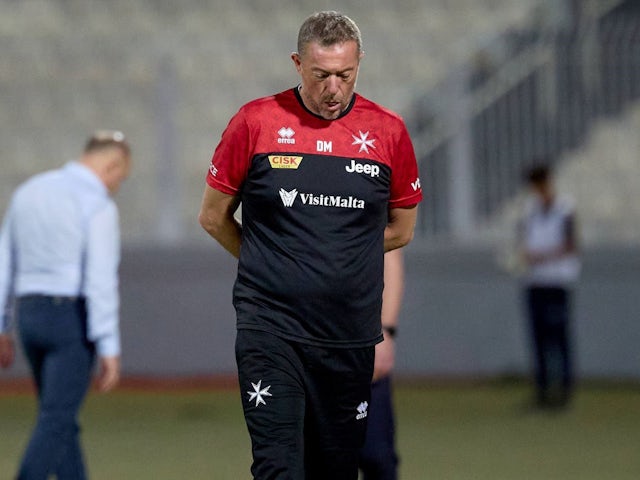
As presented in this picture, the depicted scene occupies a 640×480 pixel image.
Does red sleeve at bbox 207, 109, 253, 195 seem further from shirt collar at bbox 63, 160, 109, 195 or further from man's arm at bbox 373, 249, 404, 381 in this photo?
shirt collar at bbox 63, 160, 109, 195

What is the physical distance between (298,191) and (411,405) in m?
6.93

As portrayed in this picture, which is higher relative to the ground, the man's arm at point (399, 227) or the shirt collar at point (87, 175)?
the shirt collar at point (87, 175)

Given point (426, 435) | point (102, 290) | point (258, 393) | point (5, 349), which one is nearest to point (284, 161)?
point (258, 393)

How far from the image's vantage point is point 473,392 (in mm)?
12367

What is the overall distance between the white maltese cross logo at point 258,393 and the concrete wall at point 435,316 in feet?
27.0

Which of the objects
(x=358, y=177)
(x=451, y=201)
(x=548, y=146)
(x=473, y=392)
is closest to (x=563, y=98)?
(x=548, y=146)

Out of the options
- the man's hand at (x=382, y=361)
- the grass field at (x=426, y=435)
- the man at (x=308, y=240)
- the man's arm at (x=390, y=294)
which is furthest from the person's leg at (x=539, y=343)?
the man at (x=308, y=240)

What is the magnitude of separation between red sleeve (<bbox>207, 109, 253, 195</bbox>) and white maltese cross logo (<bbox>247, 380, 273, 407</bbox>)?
0.68m

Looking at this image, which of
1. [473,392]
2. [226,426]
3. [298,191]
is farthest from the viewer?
[473,392]

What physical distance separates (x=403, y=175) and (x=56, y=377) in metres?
2.07

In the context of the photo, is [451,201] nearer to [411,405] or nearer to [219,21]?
[411,405]

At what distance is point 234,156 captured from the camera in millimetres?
4914

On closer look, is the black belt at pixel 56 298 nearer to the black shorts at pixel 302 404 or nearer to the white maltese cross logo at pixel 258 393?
the black shorts at pixel 302 404

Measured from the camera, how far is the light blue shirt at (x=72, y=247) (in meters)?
6.36
